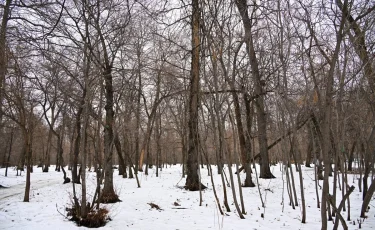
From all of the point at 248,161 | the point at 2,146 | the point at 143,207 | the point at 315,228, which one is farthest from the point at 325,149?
the point at 2,146

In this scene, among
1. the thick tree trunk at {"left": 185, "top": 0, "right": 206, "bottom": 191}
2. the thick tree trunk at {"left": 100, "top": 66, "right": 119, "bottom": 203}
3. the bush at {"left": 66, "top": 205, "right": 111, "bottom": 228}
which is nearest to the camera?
the bush at {"left": 66, "top": 205, "right": 111, "bottom": 228}

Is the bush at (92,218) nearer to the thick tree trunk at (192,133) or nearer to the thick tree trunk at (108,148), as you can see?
the thick tree trunk at (108,148)

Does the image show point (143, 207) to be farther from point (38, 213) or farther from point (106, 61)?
point (106, 61)

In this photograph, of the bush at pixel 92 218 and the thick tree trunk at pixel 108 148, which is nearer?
the bush at pixel 92 218

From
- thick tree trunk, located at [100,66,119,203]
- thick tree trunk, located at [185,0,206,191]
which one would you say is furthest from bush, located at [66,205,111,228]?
thick tree trunk, located at [185,0,206,191]

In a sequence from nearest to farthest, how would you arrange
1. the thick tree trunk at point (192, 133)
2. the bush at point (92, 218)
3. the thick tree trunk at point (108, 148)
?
the bush at point (92, 218), the thick tree trunk at point (108, 148), the thick tree trunk at point (192, 133)

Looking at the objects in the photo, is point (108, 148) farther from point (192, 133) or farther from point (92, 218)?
A: point (192, 133)

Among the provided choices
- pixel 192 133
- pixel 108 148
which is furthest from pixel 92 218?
pixel 192 133

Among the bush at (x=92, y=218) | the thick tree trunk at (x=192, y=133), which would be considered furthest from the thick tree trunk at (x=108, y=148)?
the thick tree trunk at (x=192, y=133)

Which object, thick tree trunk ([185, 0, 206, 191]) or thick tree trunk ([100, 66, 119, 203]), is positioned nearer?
thick tree trunk ([100, 66, 119, 203])

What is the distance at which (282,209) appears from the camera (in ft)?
23.4

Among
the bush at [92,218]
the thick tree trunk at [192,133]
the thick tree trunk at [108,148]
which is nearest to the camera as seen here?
the bush at [92,218]

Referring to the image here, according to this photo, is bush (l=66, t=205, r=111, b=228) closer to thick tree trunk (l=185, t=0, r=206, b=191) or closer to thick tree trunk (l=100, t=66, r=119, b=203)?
thick tree trunk (l=100, t=66, r=119, b=203)

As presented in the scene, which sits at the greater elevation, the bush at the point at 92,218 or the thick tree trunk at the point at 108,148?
the thick tree trunk at the point at 108,148
